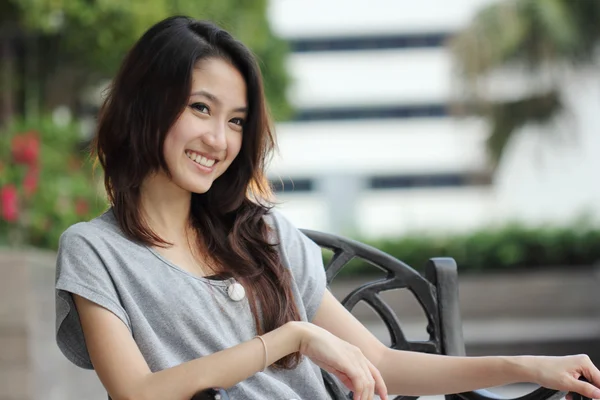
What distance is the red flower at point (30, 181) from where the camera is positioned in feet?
19.7

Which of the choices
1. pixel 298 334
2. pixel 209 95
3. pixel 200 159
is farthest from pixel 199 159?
pixel 298 334

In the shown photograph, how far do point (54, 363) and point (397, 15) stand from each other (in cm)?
3737

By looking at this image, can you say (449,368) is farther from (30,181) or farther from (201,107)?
(30,181)

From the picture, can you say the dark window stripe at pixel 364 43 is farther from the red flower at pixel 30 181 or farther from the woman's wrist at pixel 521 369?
the woman's wrist at pixel 521 369

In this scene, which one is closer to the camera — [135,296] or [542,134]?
[135,296]

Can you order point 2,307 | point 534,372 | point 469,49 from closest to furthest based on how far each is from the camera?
1. point 534,372
2. point 2,307
3. point 469,49

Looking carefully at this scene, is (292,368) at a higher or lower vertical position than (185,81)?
lower

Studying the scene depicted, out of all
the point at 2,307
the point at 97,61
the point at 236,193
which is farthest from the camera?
the point at 97,61

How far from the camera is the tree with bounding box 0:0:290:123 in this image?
27.1ft

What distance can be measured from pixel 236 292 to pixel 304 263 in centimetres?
20

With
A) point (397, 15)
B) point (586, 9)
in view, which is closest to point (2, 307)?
point (586, 9)

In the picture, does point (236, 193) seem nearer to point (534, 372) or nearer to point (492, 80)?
point (534, 372)

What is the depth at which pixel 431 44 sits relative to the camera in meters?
41.4

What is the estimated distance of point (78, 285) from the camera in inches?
71.0
